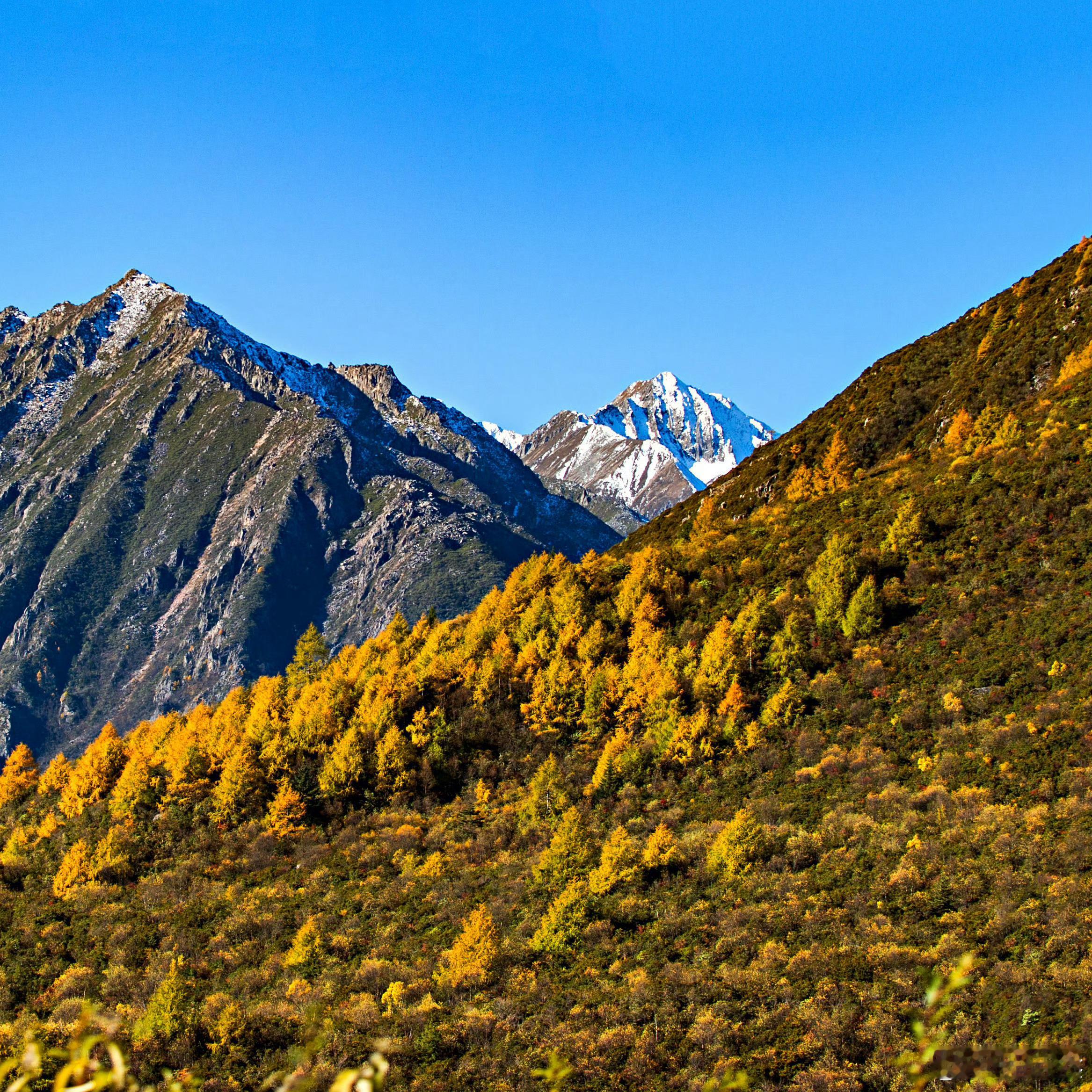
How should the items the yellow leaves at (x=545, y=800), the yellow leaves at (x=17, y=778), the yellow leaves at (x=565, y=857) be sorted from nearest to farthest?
1. the yellow leaves at (x=565, y=857)
2. the yellow leaves at (x=545, y=800)
3. the yellow leaves at (x=17, y=778)

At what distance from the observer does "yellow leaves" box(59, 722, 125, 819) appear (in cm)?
6006

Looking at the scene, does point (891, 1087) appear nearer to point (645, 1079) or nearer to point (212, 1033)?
point (645, 1079)

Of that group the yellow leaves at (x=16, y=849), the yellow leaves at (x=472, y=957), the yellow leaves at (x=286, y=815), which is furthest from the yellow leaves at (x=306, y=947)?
the yellow leaves at (x=16, y=849)

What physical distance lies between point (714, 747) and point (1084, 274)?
5635 centimetres

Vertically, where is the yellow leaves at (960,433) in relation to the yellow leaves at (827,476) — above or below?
below

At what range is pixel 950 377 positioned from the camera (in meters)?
78.1

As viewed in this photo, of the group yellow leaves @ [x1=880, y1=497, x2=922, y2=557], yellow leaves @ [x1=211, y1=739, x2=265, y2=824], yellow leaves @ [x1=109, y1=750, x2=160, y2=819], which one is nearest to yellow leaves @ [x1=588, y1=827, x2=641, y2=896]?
yellow leaves @ [x1=211, y1=739, x2=265, y2=824]

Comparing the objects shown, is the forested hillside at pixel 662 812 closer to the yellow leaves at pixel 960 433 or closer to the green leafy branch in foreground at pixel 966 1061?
the yellow leaves at pixel 960 433

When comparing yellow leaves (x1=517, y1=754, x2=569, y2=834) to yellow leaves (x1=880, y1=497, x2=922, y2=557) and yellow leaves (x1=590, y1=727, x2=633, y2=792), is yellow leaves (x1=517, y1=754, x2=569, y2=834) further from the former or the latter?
yellow leaves (x1=880, y1=497, x2=922, y2=557)

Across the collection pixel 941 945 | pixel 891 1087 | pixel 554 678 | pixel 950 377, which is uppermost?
pixel 950 377

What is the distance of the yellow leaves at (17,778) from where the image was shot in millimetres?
67500

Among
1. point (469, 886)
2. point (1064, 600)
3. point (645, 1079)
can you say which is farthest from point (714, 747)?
point (645, 1079)

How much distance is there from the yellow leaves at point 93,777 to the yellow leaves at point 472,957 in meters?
→ 36.2

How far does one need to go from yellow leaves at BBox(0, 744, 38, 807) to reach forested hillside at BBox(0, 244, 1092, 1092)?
43 cm
